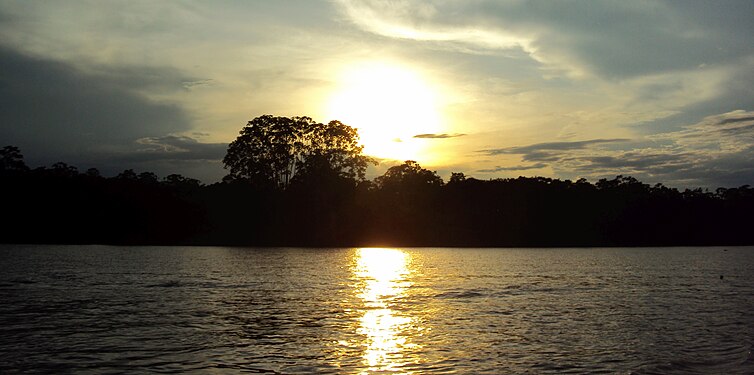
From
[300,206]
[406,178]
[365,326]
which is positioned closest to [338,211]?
[300,206]

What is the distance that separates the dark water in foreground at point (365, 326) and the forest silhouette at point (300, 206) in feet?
309

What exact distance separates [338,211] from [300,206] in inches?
425

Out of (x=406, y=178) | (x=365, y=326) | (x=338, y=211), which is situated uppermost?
(x=406, y=178)

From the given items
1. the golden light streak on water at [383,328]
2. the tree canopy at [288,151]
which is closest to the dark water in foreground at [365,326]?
the golden light streak on water at [383,328]

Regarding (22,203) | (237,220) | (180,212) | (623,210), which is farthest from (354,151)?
(623,210)

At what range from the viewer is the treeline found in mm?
146000

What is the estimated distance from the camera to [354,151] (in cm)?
14975

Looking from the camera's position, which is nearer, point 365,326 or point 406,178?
point 365,326

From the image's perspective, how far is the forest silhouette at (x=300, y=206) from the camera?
476ft

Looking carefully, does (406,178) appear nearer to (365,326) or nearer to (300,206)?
(300,206)

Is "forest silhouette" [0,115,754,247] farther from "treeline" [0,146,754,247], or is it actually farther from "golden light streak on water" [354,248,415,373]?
"golden light streak on water" [354,248,415,373]

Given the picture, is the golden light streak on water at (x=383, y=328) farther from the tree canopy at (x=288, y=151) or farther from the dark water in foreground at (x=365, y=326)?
the tree canopy at (x=288, y=151)

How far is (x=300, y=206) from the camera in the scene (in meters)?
148

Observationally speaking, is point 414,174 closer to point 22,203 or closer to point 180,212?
point 180,212
